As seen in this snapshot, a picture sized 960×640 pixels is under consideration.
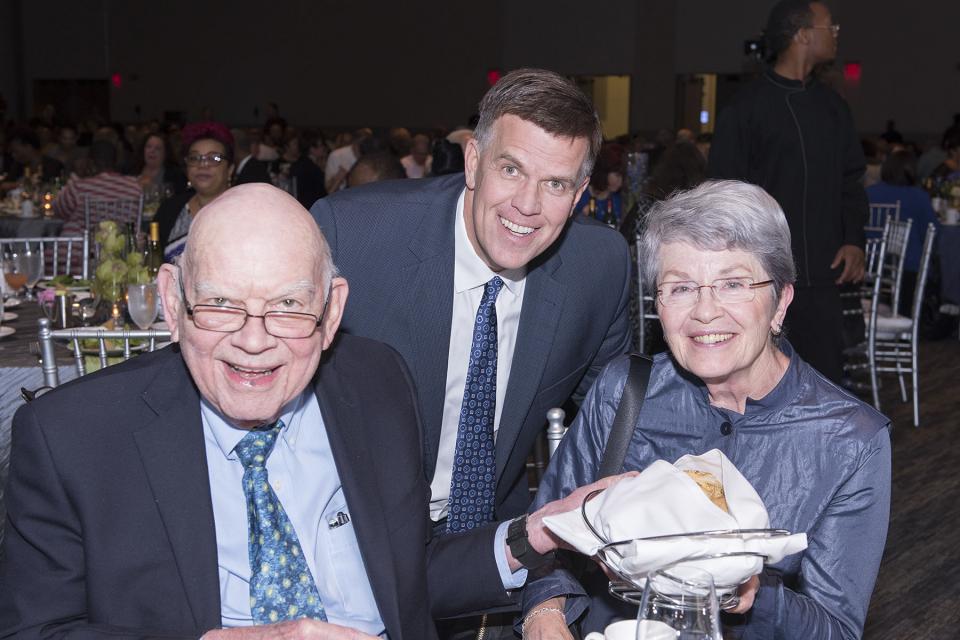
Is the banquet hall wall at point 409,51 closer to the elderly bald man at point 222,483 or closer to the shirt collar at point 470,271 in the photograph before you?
the shirt collar at point 470,271

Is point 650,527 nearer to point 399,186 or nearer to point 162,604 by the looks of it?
point 162,604

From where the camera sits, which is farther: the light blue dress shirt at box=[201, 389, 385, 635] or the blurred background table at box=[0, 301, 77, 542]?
the blurred background table at box=[0, 301, 77, 542]

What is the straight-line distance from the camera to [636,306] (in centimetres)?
563

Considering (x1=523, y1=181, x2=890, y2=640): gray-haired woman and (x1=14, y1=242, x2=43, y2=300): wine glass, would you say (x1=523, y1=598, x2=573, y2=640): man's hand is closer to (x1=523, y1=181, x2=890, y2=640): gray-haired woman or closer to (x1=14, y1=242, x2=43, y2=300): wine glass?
(x1=523, y1=181, x2=890, y2=640): gray-haired woman

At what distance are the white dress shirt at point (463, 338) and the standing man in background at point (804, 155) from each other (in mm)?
2249

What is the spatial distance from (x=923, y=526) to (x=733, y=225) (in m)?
3.26

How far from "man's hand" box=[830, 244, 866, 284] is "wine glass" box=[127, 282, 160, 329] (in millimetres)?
2777

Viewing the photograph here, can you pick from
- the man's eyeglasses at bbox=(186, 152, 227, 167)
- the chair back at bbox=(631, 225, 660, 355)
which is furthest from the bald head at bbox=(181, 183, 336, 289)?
the man's eyeglasses at bbox=(186, 152, 227, 167)

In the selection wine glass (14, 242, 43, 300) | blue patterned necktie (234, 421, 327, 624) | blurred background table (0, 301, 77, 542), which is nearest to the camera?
A: blue patterned necktie (234, 421, 327, 624)

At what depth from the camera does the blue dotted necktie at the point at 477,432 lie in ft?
7.61

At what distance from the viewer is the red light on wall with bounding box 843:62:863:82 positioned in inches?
626

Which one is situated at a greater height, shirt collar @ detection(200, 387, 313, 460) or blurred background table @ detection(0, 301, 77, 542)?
shirt collar @ detection(200, 387, 313, 460)

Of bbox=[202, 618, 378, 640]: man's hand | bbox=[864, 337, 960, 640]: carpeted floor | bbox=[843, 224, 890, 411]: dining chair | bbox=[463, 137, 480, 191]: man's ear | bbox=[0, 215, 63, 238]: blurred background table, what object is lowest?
bbox=[864, 337, 960, 640]: carpeted floor

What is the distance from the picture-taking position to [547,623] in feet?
5.93
